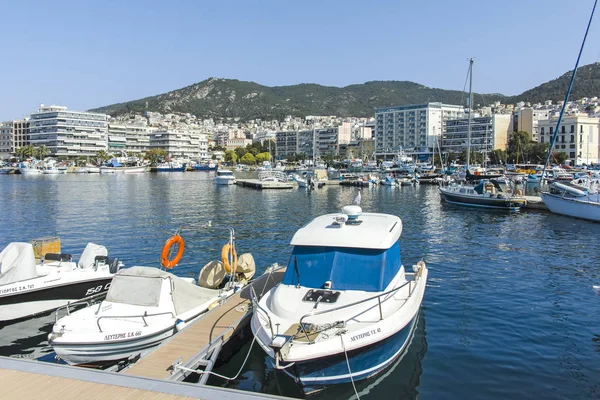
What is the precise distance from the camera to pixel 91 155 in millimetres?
195875

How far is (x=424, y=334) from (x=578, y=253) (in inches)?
645

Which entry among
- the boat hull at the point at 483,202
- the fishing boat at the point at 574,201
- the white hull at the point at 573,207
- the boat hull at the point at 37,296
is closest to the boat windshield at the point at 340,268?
the boat hull at the point at 37,296

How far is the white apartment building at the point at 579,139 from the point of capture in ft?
467

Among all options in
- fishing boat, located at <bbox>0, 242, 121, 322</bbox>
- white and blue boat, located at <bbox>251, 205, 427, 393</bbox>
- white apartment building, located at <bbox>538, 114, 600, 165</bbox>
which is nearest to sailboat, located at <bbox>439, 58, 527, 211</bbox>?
white and blue boat, located at <bbox>251, 205, 427, 393</bbox>

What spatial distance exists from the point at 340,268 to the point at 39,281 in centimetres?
970

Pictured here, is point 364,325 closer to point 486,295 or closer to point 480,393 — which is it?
point 480,393

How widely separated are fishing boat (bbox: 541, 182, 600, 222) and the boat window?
35.5 metres

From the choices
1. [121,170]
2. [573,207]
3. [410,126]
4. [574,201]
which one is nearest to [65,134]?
[121,170]

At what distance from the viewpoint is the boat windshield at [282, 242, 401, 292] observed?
11.2m

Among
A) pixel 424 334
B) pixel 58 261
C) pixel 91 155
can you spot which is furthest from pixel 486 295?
pixel 91 155

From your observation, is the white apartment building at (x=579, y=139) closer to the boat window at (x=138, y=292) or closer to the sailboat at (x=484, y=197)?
the sailboat at (x=484, y=197)

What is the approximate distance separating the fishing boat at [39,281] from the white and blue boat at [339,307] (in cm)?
746

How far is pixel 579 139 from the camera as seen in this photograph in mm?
142750

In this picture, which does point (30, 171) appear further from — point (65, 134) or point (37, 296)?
point (37, 296)
